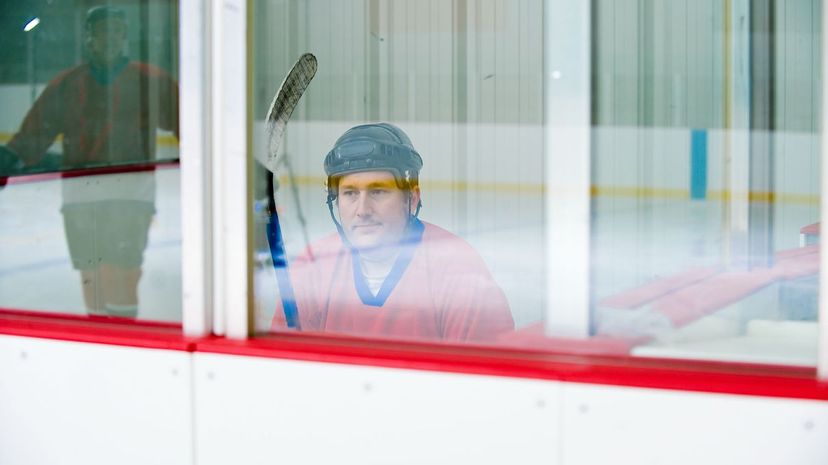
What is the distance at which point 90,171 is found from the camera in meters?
1.91

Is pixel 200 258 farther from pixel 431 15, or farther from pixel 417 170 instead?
pixel 431 15

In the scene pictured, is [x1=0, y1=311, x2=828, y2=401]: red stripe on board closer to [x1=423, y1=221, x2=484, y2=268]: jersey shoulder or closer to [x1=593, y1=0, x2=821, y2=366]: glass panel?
[x1=593, y1=0, x2=821, y2=366]: glass panel

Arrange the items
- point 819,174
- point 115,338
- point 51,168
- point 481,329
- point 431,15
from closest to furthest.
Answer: point 819,174
point 481,329
point 115,338
point 51,168
point 431,15

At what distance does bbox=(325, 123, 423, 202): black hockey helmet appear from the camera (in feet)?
6.91

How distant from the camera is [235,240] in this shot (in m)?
1.67

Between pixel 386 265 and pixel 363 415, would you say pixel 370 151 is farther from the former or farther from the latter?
pixel 363 415

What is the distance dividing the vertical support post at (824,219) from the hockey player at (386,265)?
0.47 m

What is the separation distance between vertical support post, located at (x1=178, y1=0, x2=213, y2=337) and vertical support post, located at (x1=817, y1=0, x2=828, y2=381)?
0.97m

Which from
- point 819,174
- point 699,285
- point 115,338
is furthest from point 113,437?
point 819,174

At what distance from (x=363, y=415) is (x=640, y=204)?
0.55 meters

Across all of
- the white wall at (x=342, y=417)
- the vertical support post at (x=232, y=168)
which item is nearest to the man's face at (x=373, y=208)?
the vertical support post at (x=232, y=168)

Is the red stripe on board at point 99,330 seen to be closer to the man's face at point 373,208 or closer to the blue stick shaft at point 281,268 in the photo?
the blue stick shaft at point 281,268

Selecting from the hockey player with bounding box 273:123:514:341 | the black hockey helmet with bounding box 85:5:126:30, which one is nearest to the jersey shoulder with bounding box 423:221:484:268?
the hockey player with bounding box 273:123:514:341

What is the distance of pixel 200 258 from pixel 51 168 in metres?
0.50
